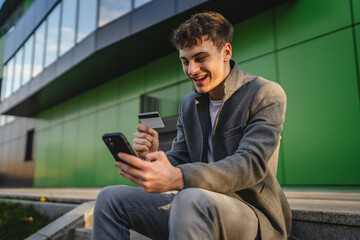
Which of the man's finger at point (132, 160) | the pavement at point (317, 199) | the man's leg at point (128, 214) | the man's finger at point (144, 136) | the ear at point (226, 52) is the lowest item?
the pavement at point (317, 199)

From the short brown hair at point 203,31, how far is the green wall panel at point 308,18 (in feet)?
19.5

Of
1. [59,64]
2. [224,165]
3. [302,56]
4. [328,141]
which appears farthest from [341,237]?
[59,64]

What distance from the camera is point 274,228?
1.60 m

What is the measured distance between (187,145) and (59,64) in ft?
41.8

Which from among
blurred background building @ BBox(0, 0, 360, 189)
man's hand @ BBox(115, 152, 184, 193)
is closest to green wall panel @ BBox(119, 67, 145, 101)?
blurred background building @ BBox(0, 0, 360, 189)

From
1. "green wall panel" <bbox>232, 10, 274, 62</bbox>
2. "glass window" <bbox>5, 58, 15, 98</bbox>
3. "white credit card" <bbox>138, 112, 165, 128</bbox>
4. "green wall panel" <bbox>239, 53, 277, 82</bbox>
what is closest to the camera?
"white credit card" <bbox>138, 112, 165, 128</bbox>

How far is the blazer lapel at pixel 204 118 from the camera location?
1.94 metres

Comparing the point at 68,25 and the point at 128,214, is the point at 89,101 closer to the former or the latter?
the point at 68,25

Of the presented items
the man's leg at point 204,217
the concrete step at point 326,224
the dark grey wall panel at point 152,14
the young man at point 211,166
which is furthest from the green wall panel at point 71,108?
the man's leg at point 204,217

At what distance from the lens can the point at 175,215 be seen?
4.34ft

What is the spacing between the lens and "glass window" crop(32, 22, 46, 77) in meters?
16.2

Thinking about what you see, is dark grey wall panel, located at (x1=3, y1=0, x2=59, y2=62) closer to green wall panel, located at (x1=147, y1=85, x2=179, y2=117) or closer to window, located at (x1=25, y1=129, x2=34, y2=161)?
window, located at (x1=25, y1=129, x2=34, y2=161)

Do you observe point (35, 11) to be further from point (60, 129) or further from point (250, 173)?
point (250, 173)

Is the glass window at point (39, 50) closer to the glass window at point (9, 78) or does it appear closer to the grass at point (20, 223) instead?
the glass window at point (9, 78)
